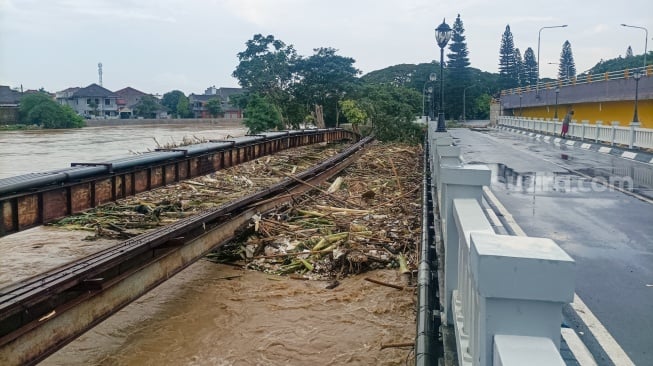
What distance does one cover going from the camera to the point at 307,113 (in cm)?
4538

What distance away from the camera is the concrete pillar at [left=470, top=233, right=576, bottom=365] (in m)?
1.84

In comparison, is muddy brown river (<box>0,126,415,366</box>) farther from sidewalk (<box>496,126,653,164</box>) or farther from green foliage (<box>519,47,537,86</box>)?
green foliage (<box>519,47,537,86</box>)

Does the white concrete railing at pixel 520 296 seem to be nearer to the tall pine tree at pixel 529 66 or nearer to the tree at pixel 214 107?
the tall pine tree at pixel 529 66

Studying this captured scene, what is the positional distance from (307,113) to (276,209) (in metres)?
32.9

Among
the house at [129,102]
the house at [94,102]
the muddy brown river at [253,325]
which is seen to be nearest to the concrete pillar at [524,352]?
the muddy brown river at [253,325]

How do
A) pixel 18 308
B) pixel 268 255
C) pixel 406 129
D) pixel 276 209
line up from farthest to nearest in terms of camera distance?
pixel 406 129 → pixel 276 209 → pixel 268 255 → pixel 18 308

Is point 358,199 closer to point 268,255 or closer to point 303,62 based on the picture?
point 268,255

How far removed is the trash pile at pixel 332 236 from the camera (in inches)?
397

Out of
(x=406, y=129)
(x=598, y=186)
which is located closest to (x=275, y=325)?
(x=598, y=186)

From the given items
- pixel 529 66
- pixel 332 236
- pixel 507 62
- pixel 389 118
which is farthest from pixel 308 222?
pixel 529 66

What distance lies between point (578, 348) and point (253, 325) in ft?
16.6

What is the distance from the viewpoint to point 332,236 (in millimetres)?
11055

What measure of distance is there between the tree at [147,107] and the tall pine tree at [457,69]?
191 ft

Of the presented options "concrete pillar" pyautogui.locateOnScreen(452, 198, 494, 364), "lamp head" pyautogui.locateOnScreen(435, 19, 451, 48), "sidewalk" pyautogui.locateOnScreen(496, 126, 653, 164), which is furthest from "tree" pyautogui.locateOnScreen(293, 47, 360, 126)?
"concrete pillar" pyautogui.locateOnScreen(452, 198, 494, 364)
